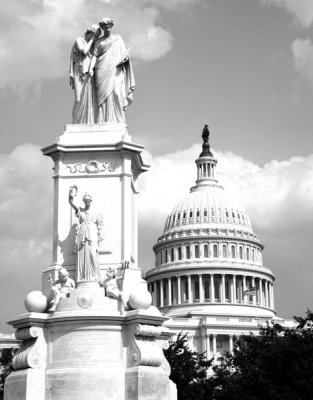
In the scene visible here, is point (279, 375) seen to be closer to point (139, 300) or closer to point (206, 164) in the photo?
point (139, 300)

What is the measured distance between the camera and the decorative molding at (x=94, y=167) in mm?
22236

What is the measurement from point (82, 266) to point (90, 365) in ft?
8.10

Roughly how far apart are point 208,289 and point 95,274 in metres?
140

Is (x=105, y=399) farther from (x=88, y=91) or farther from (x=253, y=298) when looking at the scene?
(x=253, y=298)

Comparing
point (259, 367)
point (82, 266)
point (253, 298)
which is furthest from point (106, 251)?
point (253, 298)

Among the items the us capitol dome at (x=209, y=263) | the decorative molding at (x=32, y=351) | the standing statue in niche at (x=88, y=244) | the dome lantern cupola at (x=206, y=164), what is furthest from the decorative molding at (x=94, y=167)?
the dome lantern cupola at (x=206, y=164)

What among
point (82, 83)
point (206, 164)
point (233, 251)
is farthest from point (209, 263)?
point (82, 83)

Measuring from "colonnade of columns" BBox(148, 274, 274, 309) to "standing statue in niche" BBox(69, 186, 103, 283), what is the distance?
136 metres

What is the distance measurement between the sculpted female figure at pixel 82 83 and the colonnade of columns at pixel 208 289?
134 meters

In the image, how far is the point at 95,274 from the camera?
21.0 metres

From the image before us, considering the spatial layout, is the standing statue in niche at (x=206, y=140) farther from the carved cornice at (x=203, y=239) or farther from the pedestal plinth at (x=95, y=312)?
the pedestal plinth at (x=95, y=312)

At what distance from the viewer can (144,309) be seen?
20.2 meters

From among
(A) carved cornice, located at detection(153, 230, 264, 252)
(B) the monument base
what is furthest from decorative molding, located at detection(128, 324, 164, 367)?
(A) carved cornice, located at detection(153, 230, 264, 252)

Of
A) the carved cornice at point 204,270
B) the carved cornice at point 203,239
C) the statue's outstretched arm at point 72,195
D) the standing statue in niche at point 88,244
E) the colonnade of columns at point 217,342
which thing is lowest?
the standing statue in niche at point 88,244
